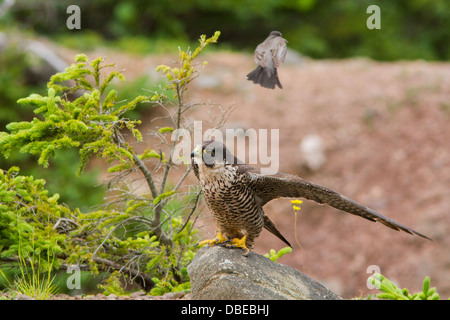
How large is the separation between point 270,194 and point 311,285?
744 millimetres

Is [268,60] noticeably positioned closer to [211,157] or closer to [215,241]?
[211,157]

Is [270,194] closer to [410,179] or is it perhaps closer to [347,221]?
[347,221]

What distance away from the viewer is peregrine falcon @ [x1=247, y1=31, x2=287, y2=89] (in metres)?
3.97

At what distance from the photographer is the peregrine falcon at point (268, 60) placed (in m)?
3.97

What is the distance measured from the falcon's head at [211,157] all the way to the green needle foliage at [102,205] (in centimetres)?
44

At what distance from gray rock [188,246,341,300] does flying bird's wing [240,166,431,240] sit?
492 millimetres

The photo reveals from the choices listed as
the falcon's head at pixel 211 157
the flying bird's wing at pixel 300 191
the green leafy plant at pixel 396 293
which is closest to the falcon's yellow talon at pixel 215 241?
the flying bird's wing at pixel 300 191

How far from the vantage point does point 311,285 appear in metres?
4.23

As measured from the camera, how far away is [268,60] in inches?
158

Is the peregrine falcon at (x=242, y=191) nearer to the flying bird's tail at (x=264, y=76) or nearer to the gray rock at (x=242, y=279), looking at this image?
the gray rock at (x=242, y=279)

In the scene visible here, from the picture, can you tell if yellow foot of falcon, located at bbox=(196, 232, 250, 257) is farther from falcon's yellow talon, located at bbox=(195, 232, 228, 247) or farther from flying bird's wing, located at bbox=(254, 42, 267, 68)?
flying bird's wing, located at bbox=(254, 42, 267, 68)

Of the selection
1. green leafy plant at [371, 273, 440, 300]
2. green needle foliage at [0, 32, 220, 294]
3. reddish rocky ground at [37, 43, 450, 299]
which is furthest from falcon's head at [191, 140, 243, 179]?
reddish rocky ground at [37, 43, 450, 299]
